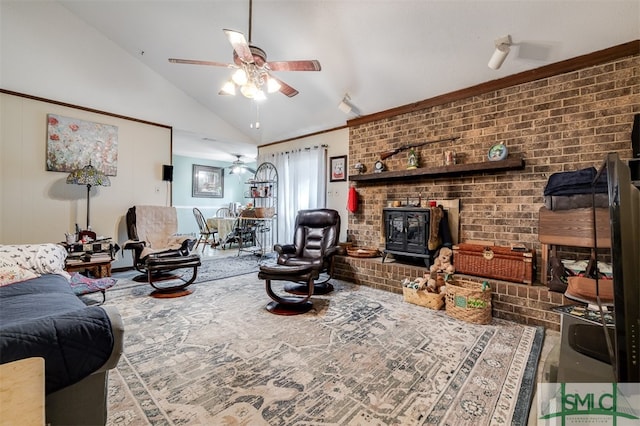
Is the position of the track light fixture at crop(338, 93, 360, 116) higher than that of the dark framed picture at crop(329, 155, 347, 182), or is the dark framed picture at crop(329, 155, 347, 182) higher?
the track light fixture at crop(338, 93, 360, 116)

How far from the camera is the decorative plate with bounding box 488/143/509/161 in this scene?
2920 mm

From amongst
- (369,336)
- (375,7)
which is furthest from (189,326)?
(375,7)

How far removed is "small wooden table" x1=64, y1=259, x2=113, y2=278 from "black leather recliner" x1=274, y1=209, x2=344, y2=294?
220cm

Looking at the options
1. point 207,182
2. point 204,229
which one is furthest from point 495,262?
point 207,182

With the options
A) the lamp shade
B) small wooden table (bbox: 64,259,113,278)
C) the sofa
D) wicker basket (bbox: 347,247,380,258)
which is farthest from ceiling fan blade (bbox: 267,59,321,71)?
small wooden table (bbox: 64,259,113,278)

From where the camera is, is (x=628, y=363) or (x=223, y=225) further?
(x=223, y=225)

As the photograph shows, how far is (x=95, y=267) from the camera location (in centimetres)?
347

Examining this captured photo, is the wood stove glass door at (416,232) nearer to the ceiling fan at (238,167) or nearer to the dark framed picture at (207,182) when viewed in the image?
the ceiling fan at (238,167)

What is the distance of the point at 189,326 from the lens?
240cm

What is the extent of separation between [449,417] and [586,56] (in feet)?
10.9

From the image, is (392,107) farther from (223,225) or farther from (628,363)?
(223,225)

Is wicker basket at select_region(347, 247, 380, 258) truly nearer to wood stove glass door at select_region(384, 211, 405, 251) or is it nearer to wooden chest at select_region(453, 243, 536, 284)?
wood stove glass door at select_region(384, 211, 405, 251)

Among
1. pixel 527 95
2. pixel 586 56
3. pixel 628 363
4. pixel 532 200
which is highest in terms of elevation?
pixel 586 56

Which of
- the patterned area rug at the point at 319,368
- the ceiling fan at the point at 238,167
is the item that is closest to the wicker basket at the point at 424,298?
the patterned area rug at the point at 319,368
